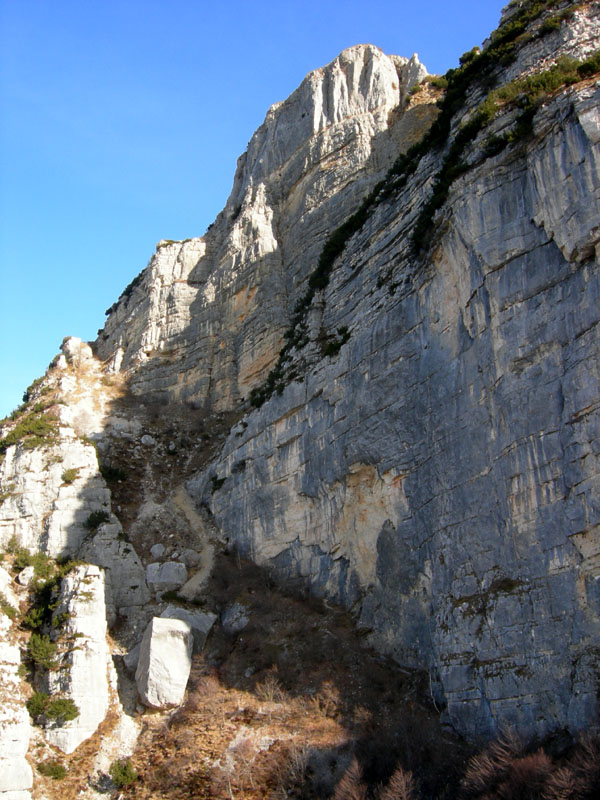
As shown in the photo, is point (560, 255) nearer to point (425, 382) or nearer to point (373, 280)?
point (425, 382)

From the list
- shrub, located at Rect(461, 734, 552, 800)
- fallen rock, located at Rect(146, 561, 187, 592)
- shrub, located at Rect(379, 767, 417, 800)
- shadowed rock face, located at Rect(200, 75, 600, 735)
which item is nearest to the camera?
shrub, located at Rect(461, 734, 552, 800)

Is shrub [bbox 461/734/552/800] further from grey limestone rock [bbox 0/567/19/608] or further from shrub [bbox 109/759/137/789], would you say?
grey limestone rock [bbox 0/567/19/608]

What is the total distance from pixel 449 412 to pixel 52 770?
14.4 metres

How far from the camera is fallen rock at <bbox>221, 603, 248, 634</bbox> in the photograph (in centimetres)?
Result: 2581

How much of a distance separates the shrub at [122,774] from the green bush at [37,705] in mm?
2895

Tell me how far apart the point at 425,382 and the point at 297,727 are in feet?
32.8

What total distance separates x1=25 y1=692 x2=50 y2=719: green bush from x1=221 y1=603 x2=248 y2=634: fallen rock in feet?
20.0

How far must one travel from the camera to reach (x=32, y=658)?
23.8 m

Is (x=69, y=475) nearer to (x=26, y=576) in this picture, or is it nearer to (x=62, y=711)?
(x=26, y=576)

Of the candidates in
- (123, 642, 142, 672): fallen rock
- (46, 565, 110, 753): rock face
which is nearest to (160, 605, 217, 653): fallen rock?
(123, 642, 142, 672): fallen rock

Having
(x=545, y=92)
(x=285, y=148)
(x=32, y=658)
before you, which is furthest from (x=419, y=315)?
(x=285, y=148)

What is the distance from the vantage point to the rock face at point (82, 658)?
873 inches

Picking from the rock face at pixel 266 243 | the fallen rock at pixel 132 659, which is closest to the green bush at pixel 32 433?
the rock face at pixel 266 243

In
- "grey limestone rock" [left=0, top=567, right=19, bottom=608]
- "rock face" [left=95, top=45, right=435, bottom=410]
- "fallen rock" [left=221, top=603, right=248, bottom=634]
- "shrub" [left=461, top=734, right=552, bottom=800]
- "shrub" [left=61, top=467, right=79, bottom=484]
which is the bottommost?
"shrub" [left=461, top=734, right=552, bottom=800]
